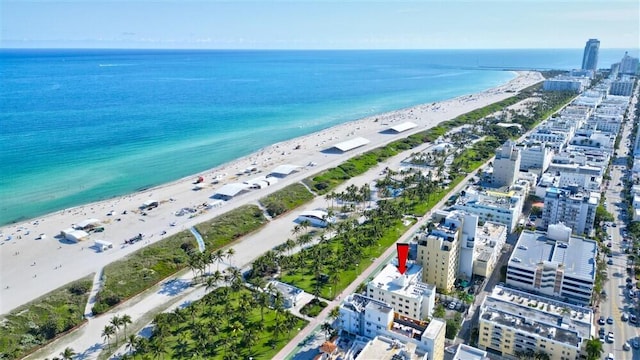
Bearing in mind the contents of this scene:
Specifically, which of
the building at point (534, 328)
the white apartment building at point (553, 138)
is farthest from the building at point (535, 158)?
the building at point (534, 328)

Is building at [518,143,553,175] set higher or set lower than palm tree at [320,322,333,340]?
higher

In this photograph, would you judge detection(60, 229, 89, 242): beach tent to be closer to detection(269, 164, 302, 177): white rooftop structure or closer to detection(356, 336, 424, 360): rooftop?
detection(269, 164, 302, 177): white rooftop structure

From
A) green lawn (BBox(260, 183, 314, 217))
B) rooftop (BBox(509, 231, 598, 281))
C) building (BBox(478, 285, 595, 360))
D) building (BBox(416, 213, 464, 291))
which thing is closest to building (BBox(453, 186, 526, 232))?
rooftop (BBox(509, 231, 598, 281))

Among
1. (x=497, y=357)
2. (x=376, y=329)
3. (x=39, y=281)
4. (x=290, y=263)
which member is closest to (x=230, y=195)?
(x=290, y=263)

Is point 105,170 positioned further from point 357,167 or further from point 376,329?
point 376,329

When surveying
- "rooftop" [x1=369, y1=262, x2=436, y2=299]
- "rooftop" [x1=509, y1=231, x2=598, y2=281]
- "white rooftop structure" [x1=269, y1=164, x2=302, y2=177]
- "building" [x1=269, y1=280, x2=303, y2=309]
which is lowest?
"building" [x1=269, y1=280, x2=303, y2=309]

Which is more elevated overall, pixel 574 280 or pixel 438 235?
pixel 438 235

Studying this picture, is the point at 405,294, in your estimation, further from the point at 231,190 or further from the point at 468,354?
the point at 231,190
